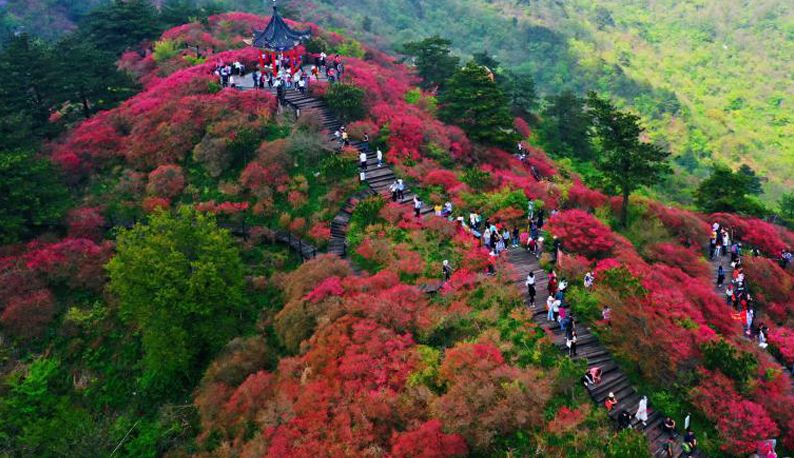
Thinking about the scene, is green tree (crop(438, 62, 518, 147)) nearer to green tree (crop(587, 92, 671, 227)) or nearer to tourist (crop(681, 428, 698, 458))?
green tree (crop(587, 92, 671, 227))

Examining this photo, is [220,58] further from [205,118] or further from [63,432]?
[63,432]

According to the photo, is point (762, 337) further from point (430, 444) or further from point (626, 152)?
point (430, 444)

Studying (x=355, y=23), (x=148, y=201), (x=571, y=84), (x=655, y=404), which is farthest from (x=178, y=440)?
(x=571, y=84)

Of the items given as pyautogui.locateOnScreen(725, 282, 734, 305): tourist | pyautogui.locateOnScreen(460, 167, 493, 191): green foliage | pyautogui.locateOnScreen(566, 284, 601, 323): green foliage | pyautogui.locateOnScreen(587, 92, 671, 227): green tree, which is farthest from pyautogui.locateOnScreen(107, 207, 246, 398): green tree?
pyautogui.locateOnScreen(725, 282, 734, 305): tourist

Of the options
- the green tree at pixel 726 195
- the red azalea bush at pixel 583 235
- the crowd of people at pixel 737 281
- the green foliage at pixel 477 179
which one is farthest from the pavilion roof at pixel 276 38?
the green tree at pixel 726 195

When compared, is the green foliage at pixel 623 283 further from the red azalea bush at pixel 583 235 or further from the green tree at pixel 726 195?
the green tree at pixel 726 195

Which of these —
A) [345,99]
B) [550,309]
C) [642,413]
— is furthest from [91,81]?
[642,413]

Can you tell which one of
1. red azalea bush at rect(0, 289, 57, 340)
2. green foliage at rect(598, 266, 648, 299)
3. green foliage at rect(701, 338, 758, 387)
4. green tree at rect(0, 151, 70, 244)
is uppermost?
green foliage at rect(598, 266, 648, 299)
